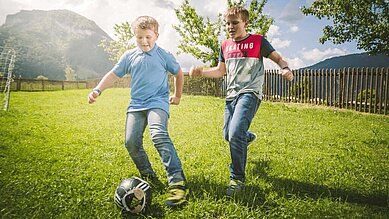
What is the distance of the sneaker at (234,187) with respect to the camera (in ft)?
10.3

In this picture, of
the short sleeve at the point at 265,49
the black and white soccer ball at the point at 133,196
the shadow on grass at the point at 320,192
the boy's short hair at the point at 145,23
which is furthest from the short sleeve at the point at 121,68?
the shadow on grass at the point at 320,192

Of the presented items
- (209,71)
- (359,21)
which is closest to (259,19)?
(359,21)

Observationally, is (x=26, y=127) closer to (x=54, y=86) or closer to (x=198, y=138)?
(x=198, y=138)

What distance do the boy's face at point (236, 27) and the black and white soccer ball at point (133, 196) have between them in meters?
2.06

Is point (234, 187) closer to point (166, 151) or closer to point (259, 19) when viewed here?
point (166, 151)

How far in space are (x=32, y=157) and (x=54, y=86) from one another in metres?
38.4

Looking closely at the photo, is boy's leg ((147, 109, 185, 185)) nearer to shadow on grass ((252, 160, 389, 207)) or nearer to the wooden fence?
shadow on grass ((252, 160, 389, 207))

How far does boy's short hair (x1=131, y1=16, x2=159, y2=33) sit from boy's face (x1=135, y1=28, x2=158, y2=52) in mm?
37

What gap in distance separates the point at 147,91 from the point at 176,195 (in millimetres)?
1252

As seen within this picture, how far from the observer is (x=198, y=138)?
6.10m

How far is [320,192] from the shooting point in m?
3.34

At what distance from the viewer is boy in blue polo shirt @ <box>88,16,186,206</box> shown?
3.21 metres

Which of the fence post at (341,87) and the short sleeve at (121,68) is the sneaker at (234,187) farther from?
the fence post at (341,87)

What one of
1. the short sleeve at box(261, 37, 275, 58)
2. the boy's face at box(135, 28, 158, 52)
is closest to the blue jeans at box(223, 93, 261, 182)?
the short sleeve at box(261, 37, 275, 58)
